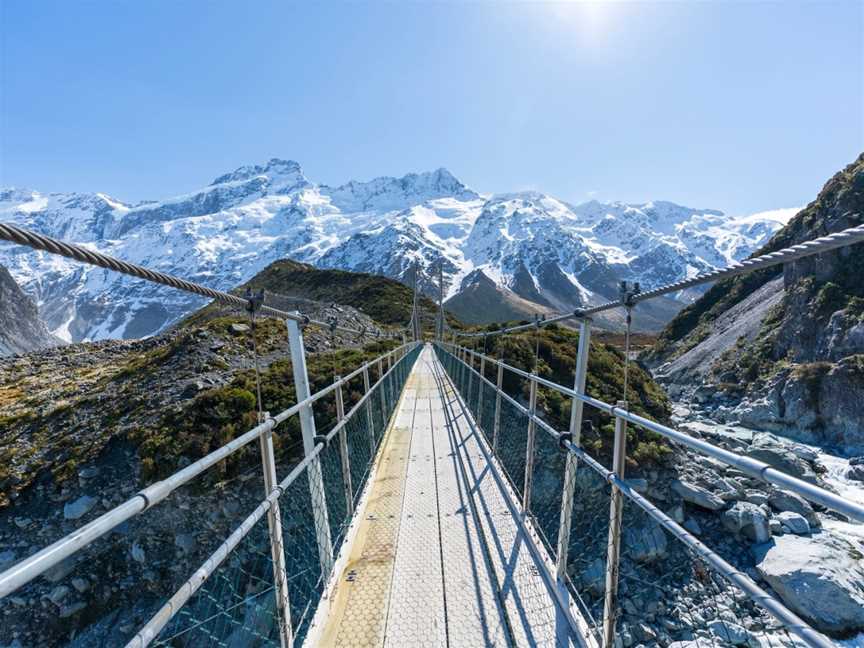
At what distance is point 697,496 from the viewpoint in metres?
8.94

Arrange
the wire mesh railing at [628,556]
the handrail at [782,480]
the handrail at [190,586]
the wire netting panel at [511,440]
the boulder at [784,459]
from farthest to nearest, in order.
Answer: the boulder at [784,459]
the wire netting panel at [511,440]
the wire mesh railing at [628,556]
the handrail at [190,586]
the handrail at [782,480]

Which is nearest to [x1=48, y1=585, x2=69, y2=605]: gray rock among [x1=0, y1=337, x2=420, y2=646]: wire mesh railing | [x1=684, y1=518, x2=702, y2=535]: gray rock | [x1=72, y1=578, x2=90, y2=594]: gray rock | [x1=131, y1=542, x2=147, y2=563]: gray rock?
[x1=72, y1=578, x2=90, y2=594]: gray rock

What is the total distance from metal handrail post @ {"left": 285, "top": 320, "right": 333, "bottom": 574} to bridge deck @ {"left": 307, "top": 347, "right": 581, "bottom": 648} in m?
0.22

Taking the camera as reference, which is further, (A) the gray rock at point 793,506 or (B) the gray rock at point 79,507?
(A) the gray rock at point 793,506

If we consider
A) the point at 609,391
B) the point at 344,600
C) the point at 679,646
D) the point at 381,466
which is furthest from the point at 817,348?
the point at 344,600

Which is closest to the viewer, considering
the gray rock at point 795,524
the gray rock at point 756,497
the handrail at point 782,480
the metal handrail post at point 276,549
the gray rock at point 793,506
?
the handrail at point 782,480

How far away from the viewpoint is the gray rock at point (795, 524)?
8164 millimetres

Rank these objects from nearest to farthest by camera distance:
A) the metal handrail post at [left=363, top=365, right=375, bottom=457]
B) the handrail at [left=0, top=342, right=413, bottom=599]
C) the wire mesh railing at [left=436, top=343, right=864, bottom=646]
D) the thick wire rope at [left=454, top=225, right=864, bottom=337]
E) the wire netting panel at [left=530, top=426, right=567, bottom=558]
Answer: the handrail at [left=0, top=342, right=413, bottom=599]
the thick wire rope at [left=454, top=225, right=864, bottom=337]
the wire mesh railing at [left=436, top=343, right=864, bottom=646]
the metal handrail post at [left=363, top=365, right=375, bottom=457]
the wire netting panel at [left=530, top=426, right=567, bottom=558]

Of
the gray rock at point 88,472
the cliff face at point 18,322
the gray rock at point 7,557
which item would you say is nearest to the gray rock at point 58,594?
the gray rock at point 7,557

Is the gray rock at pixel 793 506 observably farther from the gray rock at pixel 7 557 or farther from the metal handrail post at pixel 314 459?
the gray rock at pixel 7 557

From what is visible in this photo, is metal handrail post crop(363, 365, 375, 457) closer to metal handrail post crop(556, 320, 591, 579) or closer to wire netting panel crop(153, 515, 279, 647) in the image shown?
wire netting panel crop(153, 515, 279, 647)

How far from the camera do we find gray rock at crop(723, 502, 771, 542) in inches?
311

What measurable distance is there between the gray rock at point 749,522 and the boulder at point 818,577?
0.59 feet

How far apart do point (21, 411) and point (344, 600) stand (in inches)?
594
